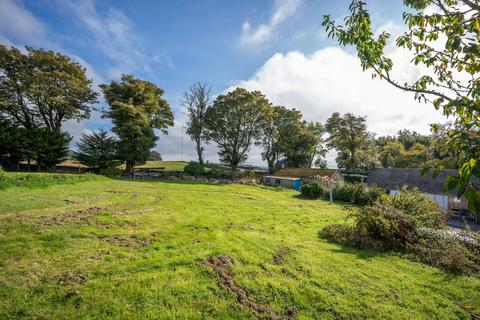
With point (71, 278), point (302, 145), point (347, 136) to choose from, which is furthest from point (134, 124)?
point (347, 136)

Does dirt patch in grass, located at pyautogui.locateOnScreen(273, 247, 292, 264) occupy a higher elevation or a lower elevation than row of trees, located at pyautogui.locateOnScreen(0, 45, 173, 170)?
lower

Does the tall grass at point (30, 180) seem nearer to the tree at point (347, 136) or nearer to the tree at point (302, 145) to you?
the tree at point (302, 145)

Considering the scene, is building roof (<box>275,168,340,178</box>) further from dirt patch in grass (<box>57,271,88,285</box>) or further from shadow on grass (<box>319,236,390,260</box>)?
dirt patch in grass (<box>57,271,88,285</box>)

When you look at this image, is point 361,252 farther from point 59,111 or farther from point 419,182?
point 59,111

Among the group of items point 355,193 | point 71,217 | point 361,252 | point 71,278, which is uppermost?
point 71,217

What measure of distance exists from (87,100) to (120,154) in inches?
323

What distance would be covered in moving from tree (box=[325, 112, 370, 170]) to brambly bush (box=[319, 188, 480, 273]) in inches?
1507

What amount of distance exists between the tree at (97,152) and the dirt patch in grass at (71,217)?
63.8ft

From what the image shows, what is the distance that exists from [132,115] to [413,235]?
93.5 ft

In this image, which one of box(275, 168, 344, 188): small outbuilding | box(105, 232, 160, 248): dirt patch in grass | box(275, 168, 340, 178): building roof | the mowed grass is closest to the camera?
the mowed grass

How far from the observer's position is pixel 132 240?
21.0 feet

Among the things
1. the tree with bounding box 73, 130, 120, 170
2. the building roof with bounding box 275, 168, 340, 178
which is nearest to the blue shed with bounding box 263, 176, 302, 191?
the building roof with bounding box 275, 168, 340, 178

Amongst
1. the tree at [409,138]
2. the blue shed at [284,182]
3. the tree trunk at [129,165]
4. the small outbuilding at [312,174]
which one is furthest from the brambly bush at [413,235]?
the tree at [409,138]

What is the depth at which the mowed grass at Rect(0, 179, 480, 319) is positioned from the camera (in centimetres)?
371
